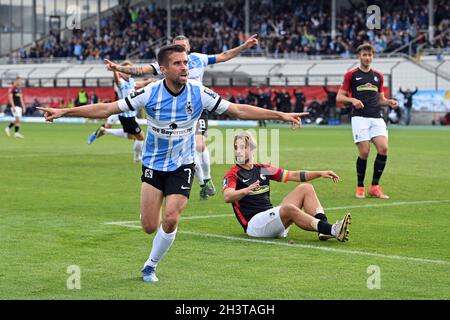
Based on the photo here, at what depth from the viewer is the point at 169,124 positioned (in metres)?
9.18

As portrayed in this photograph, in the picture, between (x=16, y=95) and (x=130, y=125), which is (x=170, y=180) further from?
(x=16, y=95)

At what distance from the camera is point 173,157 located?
9.27 m

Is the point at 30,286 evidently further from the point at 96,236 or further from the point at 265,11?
the point at 265,11

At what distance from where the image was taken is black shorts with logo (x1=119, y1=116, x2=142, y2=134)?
72.4 feet

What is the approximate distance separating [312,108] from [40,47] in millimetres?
31198

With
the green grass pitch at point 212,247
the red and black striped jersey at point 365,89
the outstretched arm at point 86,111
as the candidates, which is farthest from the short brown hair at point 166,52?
the red and black striped jersey at point 365,89

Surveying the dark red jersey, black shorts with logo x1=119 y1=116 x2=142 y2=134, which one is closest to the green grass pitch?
black shorts with logo x1=119 y1=116 x2=142 y2=134

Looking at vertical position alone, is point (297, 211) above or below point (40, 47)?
below

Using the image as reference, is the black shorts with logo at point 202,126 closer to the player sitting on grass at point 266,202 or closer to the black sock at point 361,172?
the black sock at point 361,172

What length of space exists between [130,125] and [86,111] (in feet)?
43.4

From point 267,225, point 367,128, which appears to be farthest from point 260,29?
point 267,225

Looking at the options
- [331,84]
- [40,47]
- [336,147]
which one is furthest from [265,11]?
[336,147]

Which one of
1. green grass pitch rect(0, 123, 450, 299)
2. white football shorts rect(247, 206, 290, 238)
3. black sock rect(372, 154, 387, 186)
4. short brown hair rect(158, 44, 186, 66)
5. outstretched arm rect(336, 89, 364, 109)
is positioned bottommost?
green grass pitch rect(0, 123, 450, 299)

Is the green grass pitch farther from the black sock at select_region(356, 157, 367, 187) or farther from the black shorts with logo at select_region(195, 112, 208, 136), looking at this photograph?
the black shorts with logo at select_region(195, 112, 208, 136)
